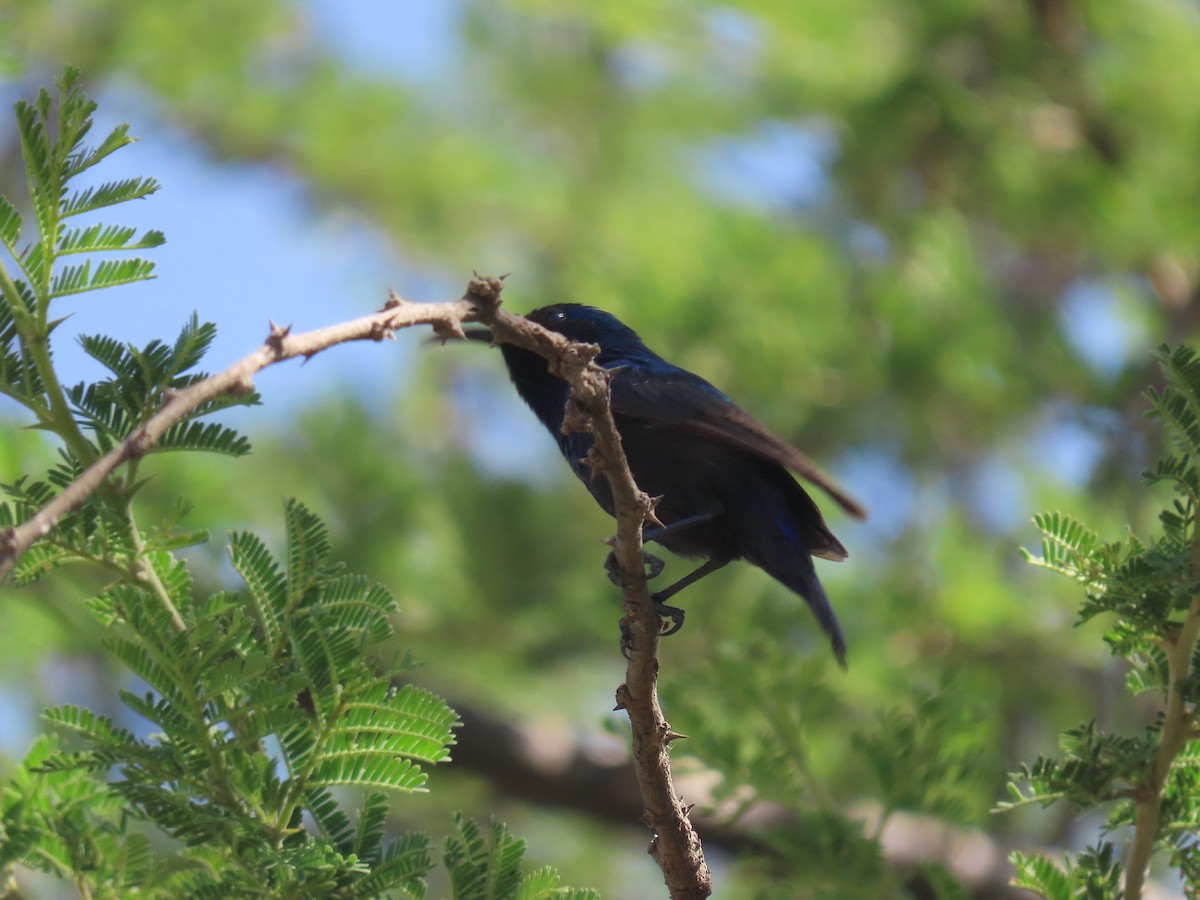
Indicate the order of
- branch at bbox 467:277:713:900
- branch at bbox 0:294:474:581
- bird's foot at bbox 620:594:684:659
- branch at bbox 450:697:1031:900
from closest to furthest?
branch at bbox 0:294:474:581 → branch at bbox 467:277:713:900 → bird's foot at bbox 620:594:684:659 → branch at bbox 450:697:1031:900

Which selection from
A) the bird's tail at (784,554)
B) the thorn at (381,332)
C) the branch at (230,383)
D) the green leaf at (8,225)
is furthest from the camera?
the bird's tail at (784,554)

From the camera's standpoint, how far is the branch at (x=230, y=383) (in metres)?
1.41

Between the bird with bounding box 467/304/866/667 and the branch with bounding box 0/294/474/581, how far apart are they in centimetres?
149

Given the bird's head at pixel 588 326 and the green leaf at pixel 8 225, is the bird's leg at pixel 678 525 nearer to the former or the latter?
the bird's head at pixel 588 326

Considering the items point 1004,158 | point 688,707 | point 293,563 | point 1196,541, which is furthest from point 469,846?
point 1004,158

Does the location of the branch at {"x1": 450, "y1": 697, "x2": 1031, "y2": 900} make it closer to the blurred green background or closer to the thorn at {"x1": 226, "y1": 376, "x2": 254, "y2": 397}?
the blurred green background

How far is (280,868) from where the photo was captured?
2307mm

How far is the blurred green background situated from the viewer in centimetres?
586

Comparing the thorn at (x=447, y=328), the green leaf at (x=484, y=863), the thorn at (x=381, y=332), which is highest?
the thorn at (x=447, y=328)

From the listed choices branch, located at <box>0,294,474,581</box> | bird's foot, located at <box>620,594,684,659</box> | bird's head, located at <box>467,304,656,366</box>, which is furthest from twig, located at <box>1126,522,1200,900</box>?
bird's head, located at <box>467,304,656,366</box>

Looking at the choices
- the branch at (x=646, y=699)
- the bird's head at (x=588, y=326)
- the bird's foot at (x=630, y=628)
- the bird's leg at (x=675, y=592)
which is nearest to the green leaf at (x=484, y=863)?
the branch at (x=646, y=699)

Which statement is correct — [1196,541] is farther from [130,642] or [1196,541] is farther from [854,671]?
[854,671]

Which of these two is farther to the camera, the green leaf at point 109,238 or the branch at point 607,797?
the branch at point 607,797

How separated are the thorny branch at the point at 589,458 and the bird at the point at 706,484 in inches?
34.4
